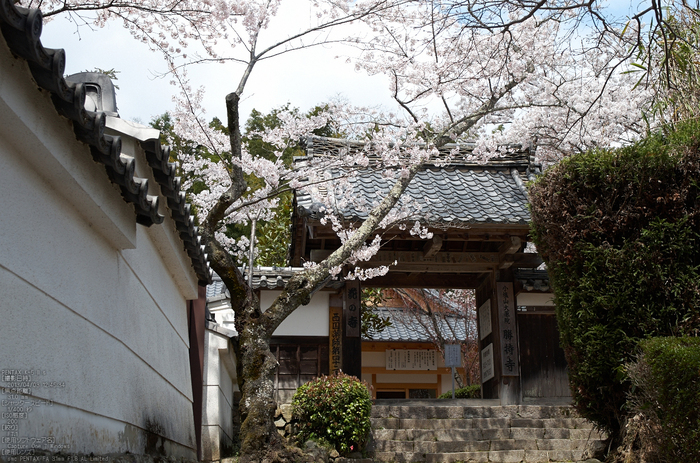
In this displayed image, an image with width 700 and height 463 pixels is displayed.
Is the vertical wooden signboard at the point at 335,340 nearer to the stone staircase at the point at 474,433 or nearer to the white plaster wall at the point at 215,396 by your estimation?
the stone staircase at the point at 474,433

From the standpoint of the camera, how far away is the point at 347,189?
10.4m

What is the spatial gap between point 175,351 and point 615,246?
4519 millimetres

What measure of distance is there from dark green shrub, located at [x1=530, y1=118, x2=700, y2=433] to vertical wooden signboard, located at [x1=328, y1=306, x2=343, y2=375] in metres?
4.94

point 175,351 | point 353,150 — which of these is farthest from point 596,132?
point 175,351

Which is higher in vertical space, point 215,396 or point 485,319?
point 485,319

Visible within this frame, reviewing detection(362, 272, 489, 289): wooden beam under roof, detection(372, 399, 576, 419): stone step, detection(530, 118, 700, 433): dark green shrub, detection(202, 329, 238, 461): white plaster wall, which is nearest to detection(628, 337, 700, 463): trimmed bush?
detection(530, 118, 700, 433): dark green shrub

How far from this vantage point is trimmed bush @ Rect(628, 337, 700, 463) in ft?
14.2

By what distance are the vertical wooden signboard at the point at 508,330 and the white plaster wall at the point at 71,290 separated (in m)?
6.73

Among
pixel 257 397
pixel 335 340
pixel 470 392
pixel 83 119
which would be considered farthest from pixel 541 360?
pixel 83 119

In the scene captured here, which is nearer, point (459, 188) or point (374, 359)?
point (459, 188)

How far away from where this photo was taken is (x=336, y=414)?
24.5 feet

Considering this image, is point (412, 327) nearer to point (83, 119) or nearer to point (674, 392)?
point (674, 392)

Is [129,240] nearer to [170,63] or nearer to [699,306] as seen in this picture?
[170,63]

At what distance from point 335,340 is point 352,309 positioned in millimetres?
606
